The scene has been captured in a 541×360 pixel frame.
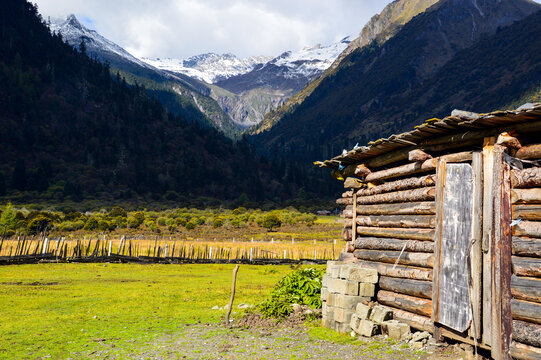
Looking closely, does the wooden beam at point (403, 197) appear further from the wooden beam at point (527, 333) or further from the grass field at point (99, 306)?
the grass field at point (99, 306)

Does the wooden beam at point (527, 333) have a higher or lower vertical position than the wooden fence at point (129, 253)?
higher

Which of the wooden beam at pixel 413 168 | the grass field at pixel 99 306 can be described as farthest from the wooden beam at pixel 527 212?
the grass field at pixel 99 306

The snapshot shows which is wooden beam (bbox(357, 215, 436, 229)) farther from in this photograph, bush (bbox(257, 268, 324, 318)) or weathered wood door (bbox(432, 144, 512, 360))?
bush (bbox(257, 268, 324, 318))

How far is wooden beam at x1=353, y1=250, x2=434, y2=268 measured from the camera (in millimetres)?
10141

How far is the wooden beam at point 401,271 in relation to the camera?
10.1 metres

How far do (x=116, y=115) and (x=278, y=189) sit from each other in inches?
2425

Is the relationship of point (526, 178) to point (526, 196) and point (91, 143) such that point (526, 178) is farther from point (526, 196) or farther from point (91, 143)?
point (91, 143)

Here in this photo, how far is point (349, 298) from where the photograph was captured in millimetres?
11438

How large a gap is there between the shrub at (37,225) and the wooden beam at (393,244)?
1981 inches

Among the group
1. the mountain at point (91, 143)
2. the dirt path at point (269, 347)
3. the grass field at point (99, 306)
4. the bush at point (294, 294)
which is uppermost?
the mountain at point (91, 143)

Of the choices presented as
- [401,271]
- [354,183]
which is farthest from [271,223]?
[401,271]

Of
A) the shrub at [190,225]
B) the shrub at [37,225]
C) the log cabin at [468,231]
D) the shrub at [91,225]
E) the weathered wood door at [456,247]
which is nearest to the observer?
the log cabin at [468,231]

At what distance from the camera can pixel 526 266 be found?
767cm

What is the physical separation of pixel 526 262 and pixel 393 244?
13.3 feet
